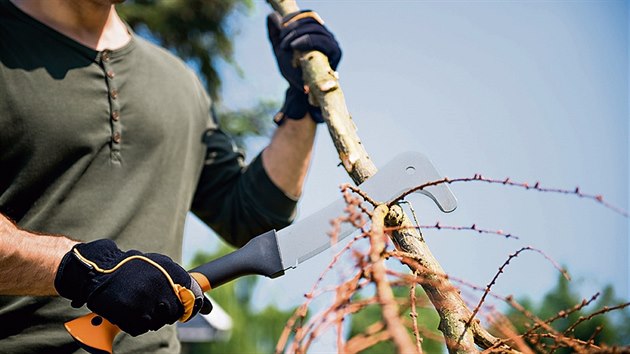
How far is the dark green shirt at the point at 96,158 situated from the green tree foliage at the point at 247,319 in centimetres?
1383

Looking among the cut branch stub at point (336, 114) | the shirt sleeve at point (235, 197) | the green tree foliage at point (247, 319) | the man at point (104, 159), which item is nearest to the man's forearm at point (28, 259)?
the man at point (104, 159)

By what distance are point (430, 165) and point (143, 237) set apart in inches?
34.1

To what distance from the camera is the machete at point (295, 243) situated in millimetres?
1442

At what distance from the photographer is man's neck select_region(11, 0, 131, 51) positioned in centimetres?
200

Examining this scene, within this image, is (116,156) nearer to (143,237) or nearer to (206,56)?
(143,237)

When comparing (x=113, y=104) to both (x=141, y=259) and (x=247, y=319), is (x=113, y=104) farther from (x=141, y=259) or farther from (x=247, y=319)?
(x=247, y=319)

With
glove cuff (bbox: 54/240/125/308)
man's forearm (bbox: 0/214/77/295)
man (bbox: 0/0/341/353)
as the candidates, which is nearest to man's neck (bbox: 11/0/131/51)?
man (bbox: 0/0/341/353)

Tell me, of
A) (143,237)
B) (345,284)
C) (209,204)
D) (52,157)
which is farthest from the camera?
(209,204)

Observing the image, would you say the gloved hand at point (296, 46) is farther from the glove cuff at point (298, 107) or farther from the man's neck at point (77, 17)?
the man's neck at point (77, 17)

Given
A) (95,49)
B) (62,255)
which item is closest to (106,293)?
(62,255)

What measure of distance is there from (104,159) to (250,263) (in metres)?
0.64

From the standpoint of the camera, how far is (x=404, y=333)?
70 centimetres

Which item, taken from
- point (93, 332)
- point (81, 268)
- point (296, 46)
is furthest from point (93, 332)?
point (296, 46)

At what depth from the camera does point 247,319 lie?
640 inches
